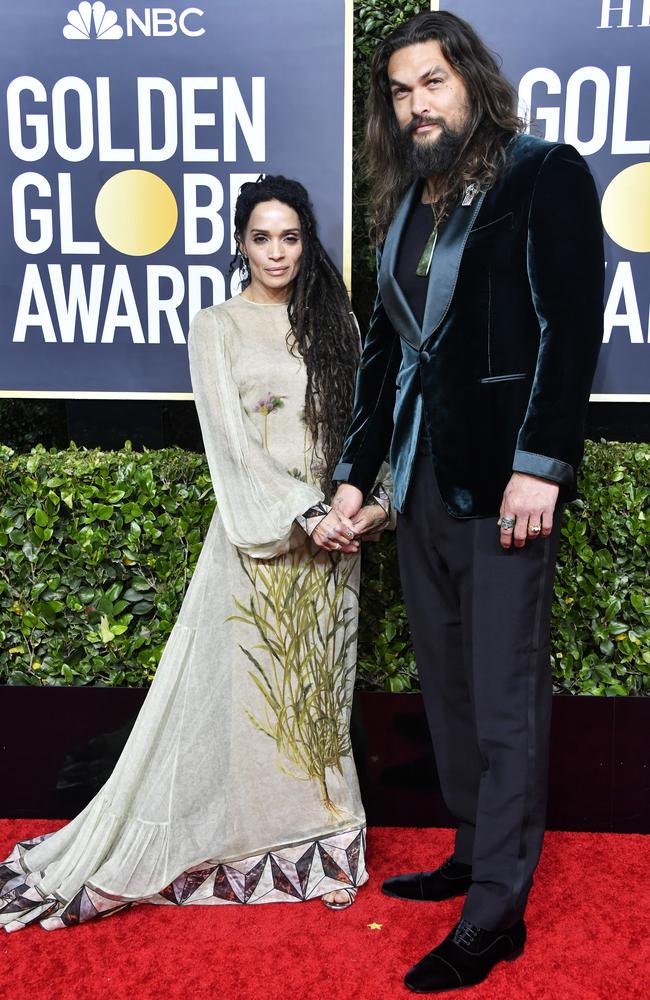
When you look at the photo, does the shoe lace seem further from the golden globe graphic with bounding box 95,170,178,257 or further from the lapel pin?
the golden globe graphic with bounding box 95,170,178,257

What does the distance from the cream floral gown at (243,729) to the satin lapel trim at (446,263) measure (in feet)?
1.49

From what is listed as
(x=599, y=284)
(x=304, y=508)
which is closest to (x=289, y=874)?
(x=304, y=508)

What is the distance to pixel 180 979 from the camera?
2039mm

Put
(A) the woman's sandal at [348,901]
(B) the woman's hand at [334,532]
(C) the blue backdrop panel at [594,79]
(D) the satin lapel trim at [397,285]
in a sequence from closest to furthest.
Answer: (D) the satin lapel trim at [397,285]
(B) the woman's hand at [334,532]
(A) the woman's sandal at [348,901]
(C) the blue backdrop panel at [594,79]

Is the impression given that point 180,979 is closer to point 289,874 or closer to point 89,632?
point 289,874

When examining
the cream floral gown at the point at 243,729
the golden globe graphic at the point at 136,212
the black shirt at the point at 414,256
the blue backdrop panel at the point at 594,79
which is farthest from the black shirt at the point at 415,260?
the golden globe graphic at the point at 136,212

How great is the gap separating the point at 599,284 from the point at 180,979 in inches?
72.0

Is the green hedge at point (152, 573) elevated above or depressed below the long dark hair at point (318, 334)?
below

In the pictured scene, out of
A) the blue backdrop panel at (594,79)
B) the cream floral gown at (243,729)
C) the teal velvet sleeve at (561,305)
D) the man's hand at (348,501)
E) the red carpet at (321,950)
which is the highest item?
the blue backdrop panel at (594,79)

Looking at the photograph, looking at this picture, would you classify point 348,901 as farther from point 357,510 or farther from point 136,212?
point 136,212

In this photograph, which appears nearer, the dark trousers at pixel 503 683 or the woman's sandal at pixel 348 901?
the dark trousers at pixel 503 683

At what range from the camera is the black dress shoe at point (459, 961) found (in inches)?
78.2

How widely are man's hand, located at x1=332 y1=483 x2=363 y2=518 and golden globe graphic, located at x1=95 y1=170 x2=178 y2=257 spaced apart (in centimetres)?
112

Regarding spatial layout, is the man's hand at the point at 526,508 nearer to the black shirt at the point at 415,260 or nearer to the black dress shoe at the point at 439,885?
the black shirt at the point at 415,260
